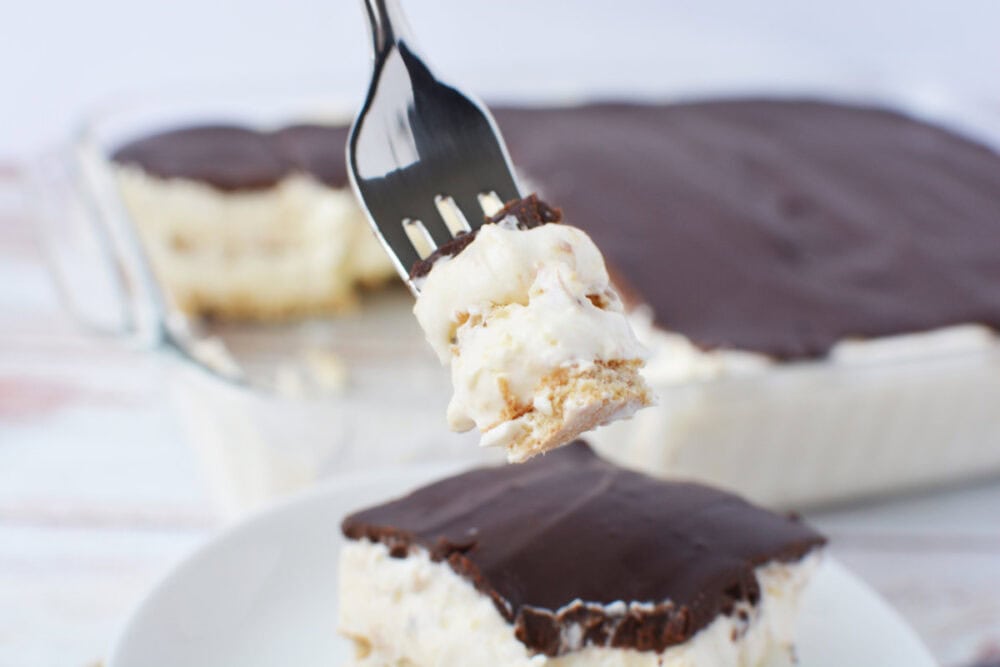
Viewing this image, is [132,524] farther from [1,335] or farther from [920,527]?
[920,527]

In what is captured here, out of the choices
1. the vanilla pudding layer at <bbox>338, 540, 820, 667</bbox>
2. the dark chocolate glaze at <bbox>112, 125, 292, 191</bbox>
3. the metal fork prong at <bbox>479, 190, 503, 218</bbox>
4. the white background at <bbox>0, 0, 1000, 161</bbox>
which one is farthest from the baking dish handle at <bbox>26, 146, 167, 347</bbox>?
the white background at <bbox>0, 0, 1000, 161</bbox>

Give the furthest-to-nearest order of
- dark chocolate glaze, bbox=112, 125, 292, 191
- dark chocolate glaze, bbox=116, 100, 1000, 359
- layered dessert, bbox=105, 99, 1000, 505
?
dark chocolate glaze, bbox=112, 125, 292, 191
dark chocolate glaze, bbox=116, 100, 1000, 359
layered dessert, bbox=105, 99, 1000, 505

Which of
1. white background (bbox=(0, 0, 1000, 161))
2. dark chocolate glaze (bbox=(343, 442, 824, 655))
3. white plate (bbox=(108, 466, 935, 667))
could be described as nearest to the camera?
dark chocolate glaze (bbox=(343, 442, 824, 655))

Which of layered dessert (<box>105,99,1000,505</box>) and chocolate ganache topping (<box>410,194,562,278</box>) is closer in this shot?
chocolate ganache topping (<box>410,194,562,278</box>)

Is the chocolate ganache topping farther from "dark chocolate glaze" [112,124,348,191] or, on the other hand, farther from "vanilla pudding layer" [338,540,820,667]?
"dark chocolate glaze" [112,124,348,191]

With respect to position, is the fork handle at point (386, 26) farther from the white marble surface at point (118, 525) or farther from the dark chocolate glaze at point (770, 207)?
the dark chocolate glaze at point (770, 207)

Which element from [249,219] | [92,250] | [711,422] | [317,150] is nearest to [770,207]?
[711,422]

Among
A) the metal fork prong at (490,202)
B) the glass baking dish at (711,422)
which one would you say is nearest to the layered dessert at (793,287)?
the glass baking dish at (711,422)

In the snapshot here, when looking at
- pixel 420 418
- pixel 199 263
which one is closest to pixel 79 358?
pixel 199 263
